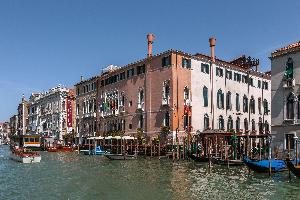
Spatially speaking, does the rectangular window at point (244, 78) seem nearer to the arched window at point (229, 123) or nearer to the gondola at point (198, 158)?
the arched window at point (229, 123)

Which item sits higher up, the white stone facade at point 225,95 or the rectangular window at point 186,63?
the rectangular window at point 186,63

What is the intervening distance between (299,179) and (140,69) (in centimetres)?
3041

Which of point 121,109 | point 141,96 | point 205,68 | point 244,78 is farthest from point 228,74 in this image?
point 121,109

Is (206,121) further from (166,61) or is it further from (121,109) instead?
(121,109)

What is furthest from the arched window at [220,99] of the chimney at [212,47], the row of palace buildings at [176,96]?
the chimney at [212,47]

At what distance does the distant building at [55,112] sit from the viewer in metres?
71.1

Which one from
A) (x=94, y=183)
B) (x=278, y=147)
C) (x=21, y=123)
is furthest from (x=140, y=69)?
(x=21, y=123)

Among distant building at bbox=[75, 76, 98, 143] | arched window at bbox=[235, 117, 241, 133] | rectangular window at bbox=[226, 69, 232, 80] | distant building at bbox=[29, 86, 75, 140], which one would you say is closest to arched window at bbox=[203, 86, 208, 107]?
rectangular window at bbox=[226, 69, 232, 80]

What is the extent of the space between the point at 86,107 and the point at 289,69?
3896cm

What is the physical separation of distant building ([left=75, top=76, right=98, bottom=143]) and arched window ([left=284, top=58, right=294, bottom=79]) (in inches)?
1374

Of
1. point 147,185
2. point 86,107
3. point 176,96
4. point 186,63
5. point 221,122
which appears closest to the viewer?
point 147,185

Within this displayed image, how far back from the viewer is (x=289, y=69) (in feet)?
107

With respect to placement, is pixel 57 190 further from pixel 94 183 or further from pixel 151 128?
pixel 151 128

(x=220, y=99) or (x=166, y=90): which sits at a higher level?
(x=166, y=90)
